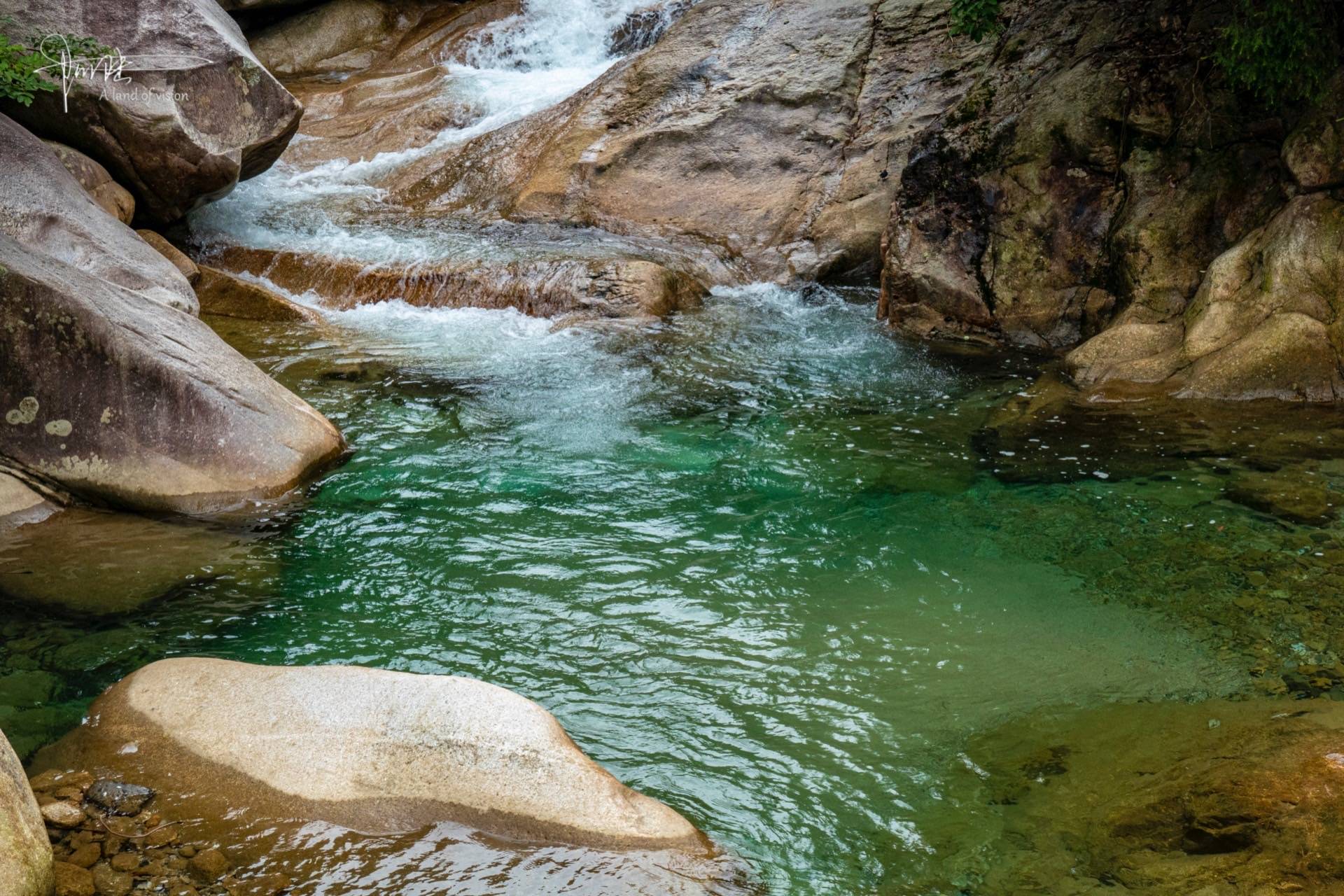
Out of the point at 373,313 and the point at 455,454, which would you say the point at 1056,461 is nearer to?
the point at 455,454

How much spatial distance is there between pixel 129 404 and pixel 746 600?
382cm

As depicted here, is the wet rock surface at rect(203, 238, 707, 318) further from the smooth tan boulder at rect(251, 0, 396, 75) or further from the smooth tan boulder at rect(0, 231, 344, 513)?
the smooth tan boulder at rect(251, 0, 396, 75)

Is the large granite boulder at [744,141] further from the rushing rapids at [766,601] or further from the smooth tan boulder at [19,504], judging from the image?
the smooth tan boulder at [19,504]

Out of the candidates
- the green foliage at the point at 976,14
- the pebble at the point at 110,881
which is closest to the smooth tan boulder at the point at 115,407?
the pebble at the point at 110,881

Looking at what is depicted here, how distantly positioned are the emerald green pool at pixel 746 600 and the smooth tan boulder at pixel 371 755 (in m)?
0.20

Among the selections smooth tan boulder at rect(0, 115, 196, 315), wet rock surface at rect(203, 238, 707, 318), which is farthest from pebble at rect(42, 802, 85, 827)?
wet rock surface at rect(203, 238, 707, 318)

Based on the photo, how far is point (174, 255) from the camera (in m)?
11.0

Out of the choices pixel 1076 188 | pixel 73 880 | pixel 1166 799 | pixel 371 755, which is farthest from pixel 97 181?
pixel 1166 799

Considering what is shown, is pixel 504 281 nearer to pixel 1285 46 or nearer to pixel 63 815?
pixel 1285 46

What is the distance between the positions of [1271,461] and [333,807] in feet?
18.9

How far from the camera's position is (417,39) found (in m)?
19.1

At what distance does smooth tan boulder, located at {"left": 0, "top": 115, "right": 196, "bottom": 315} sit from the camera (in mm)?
7969

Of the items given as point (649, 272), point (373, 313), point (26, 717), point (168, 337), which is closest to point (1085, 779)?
point (26, 717)

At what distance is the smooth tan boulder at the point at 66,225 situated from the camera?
7.97 meters
